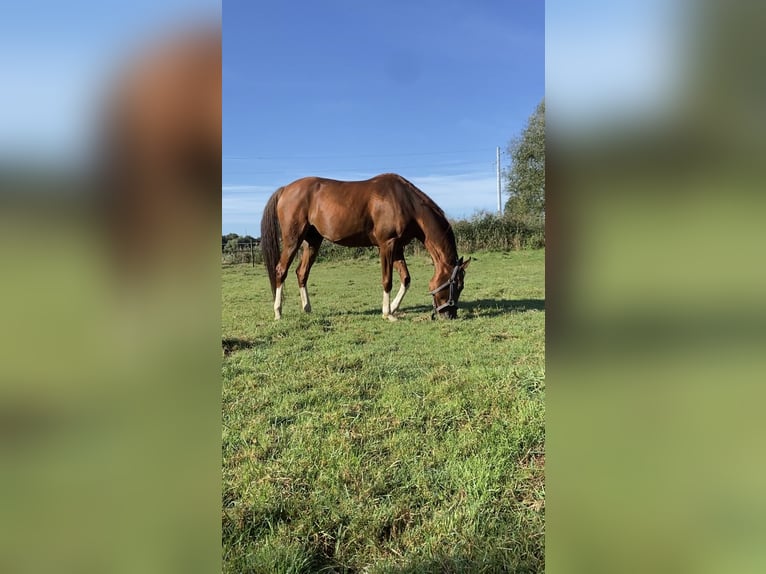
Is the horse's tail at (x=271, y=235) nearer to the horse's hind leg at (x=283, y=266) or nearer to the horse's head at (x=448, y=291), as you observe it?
the horse's hind leg at (x=283, y=266)

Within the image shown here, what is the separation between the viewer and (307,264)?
7906 mm

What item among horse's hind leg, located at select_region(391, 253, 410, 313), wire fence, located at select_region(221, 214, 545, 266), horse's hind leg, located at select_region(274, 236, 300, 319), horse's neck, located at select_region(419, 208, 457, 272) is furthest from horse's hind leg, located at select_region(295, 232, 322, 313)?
wire fence, located at select_region(221, 214, 545, 266)

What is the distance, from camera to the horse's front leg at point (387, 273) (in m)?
6.91

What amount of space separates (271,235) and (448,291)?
10.1 feet

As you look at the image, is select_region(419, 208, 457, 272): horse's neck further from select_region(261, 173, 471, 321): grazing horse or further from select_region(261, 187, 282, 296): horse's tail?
select_region(261, 187, 282, 296): horse's tail

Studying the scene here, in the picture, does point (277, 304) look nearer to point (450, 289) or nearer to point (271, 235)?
point (271, 235)

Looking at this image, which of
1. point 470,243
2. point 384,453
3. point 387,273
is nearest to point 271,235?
point 387,273

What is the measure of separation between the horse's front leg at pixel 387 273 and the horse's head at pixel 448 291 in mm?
673
